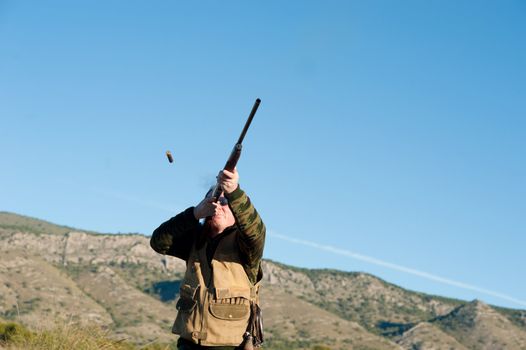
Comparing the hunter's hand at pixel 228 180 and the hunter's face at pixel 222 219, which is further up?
the hunter's hand at pixel 228 180

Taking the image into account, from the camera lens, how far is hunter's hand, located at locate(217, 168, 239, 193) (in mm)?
5906

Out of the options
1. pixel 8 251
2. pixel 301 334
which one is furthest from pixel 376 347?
pixel 8 251

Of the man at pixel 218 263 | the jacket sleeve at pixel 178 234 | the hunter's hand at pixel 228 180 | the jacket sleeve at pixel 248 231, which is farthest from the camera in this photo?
the jacket sleeve at pixel 178 234

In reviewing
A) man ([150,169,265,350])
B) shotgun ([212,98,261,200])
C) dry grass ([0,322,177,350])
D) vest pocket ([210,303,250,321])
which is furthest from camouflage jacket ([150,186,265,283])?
dry grass ([0,322,177,350])

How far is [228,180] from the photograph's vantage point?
5.92 meters

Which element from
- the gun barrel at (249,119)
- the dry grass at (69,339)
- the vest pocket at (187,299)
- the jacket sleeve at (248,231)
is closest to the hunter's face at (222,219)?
the jacket sleeve at (248,231)

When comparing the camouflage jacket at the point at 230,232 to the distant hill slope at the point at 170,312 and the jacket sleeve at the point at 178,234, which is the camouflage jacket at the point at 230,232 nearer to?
the jacket sleeve at the point at 178,234

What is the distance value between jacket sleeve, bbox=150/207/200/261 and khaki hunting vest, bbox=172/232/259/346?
0.19 meters

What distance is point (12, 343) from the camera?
35.7 ft

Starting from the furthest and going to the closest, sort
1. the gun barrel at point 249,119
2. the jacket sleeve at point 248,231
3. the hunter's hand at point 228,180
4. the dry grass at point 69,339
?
the dry grass at point 69,339 < the jacket sleeve at point 248,231 < the hunter's hand at point 228,180 < the gun barrel at point 249,119

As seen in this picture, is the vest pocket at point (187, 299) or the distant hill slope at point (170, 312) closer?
the vest pocket at point (187, 299)

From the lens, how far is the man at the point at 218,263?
6.19 meters

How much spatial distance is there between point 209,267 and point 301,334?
498 feet

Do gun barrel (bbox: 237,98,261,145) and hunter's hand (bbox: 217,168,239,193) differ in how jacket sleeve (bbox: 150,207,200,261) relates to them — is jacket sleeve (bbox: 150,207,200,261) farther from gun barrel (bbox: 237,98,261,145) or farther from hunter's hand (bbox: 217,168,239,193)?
gun barrel (bbox: 237,98,261,145)
